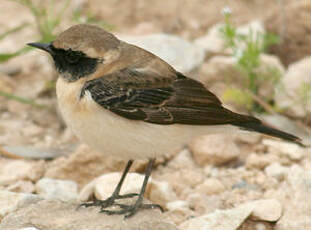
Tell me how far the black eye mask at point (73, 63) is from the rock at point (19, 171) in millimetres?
1918

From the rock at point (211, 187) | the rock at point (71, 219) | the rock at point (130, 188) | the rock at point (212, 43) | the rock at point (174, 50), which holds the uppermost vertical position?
the rock at point (212, 43)

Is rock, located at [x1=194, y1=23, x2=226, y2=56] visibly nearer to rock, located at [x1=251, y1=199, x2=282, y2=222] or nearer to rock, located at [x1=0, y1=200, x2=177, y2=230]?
rock, located at [x1=251, y1=199, x2=282, y2=222]

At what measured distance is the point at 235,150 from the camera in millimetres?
7465

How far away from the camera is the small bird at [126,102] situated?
529 cm

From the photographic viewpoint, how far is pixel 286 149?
24.2 feet

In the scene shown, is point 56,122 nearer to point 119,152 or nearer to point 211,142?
→ point 211,142

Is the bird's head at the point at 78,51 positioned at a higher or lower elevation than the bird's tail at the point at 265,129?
higher

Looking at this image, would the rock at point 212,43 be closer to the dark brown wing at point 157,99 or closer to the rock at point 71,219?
the dark brown wing at point 157,99

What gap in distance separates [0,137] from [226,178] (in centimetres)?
315

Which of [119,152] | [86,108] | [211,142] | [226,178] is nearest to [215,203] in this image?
[226,178]

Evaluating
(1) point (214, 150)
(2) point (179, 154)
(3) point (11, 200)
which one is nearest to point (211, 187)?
(1) point (214, 150)

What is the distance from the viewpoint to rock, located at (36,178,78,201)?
6570 mm

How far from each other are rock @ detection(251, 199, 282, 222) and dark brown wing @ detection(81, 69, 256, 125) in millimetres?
916

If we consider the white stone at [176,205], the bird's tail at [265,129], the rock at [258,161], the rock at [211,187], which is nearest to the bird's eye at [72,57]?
the bird's tail at [265,129]
